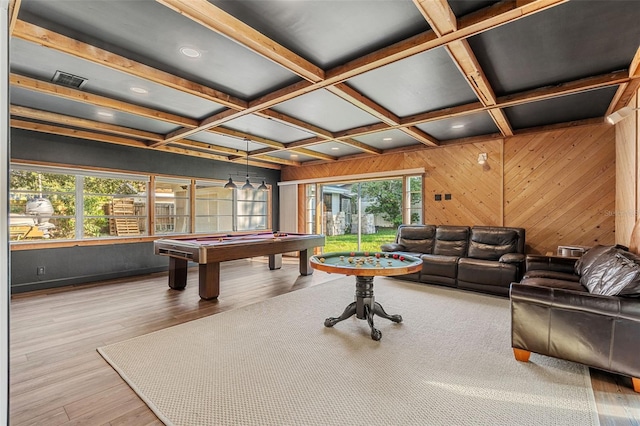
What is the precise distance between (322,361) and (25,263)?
16.7 feet

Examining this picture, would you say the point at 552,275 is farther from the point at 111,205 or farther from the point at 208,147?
the point at 111,205

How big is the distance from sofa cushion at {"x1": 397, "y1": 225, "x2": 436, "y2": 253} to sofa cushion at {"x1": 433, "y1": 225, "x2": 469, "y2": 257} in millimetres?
116

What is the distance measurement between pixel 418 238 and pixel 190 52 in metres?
4.76

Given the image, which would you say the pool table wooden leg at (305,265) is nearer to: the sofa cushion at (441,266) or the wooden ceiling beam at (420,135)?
the sofa cushion at (441,266)

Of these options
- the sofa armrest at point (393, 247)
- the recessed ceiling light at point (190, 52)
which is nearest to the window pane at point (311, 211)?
the sofa armrest at point (393, 247)

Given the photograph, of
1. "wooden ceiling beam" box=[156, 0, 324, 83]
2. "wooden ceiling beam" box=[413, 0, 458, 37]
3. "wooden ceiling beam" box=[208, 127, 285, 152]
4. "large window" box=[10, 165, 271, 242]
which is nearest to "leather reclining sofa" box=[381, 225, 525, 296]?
"wooden ceiling beam" box=[208, 127, 285, 152]

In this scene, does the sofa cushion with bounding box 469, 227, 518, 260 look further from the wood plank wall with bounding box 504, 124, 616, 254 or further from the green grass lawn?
the green grass lawn

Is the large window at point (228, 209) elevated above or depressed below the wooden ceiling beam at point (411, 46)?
below

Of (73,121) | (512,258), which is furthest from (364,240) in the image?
(73,121)

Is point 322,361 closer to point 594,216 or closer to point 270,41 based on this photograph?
point 270,41

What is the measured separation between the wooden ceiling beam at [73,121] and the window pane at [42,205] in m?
1.04

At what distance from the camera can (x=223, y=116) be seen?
4156 mm

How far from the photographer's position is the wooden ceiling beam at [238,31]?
6.23ft

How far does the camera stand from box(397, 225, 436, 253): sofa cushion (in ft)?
18.3
